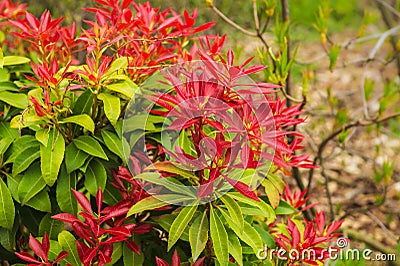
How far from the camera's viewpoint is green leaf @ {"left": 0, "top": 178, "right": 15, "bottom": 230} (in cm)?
146

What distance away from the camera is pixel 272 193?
5.03 feet

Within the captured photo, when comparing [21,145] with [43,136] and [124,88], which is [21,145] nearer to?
[43,136]

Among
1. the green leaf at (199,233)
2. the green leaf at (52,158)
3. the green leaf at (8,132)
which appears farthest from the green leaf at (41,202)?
the green leaf at (199,233)

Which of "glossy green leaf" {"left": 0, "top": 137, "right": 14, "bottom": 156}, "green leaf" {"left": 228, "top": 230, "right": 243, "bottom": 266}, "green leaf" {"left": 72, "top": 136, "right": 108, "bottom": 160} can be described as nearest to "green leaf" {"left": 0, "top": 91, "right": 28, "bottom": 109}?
"glossy green leaf" {"left": 0, "top": 137, "right": 14, "bottom": 156}

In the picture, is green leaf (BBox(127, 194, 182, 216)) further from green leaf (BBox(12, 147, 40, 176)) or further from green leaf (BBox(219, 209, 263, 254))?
green leaf (BBox(12, 147, 40, 176))

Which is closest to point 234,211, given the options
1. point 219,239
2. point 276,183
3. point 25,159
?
point 219,239

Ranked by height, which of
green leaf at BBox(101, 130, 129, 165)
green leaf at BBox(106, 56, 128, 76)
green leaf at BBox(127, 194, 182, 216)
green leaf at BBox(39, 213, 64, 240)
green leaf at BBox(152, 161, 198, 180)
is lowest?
green leaf at BBox(39, 213, 64, 240)

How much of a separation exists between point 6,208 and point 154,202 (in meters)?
0.46

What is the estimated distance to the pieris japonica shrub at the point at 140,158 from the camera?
132 centimetres

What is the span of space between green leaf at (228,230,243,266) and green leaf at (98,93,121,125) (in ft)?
1.49

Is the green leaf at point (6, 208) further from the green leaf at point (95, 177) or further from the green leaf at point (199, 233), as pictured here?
the green leaf at point (199, 233)

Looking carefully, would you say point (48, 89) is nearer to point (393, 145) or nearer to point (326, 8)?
point (326, 8)

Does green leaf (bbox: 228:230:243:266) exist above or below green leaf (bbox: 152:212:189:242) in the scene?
below

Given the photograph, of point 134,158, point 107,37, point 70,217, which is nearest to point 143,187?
point 134,158
